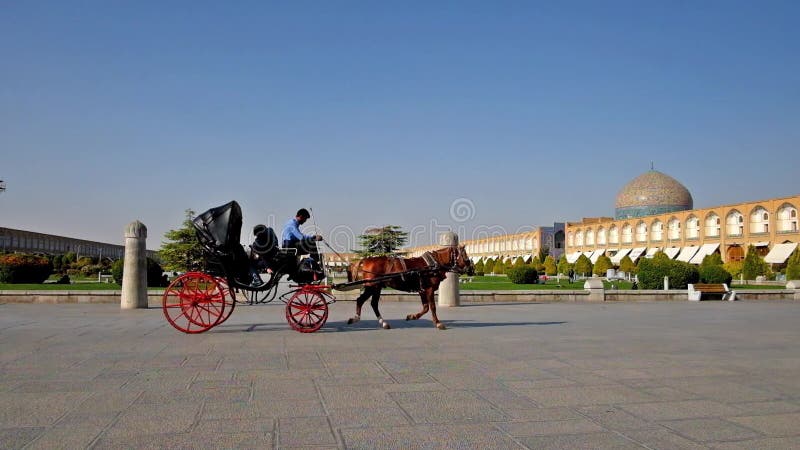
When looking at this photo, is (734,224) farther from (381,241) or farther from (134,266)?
(134,266)

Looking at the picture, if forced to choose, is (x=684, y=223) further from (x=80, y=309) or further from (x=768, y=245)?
(x=80, y=309)

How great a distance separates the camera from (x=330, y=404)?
5.10 meters

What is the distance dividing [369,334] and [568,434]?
5984 mm

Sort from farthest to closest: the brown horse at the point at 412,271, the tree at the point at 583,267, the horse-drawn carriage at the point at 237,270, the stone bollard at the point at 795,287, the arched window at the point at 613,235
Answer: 1. the arched window at the point at 613,235
2. the tree at the point at 583,267
3. the stone bollard at the point at 795,287
4. the brown horse at the point at 412,271
5. the horse-drawn carriage at the point at 237,270

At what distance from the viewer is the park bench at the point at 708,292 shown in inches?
853

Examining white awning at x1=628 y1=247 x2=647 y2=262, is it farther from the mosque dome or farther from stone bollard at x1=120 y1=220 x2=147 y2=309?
stone bollard at x1=120 y1=220 x2=147 y2=309

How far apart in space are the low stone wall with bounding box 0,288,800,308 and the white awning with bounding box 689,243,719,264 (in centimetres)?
3374

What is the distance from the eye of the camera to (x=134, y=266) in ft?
50.4

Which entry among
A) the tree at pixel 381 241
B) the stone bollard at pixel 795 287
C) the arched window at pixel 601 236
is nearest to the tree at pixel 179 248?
the tree at pixel 381 241

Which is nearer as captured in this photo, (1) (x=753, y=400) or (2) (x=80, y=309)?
(1) (x=753, y=400)

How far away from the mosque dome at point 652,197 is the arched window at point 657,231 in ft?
21.6

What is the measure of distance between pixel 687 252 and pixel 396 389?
5925 centimetres

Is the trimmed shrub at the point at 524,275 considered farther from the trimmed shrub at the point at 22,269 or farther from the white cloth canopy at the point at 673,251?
the white cloth canopy at the point at 673,251

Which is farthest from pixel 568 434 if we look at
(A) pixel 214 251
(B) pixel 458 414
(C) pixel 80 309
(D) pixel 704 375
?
(C) pixel 80 309
